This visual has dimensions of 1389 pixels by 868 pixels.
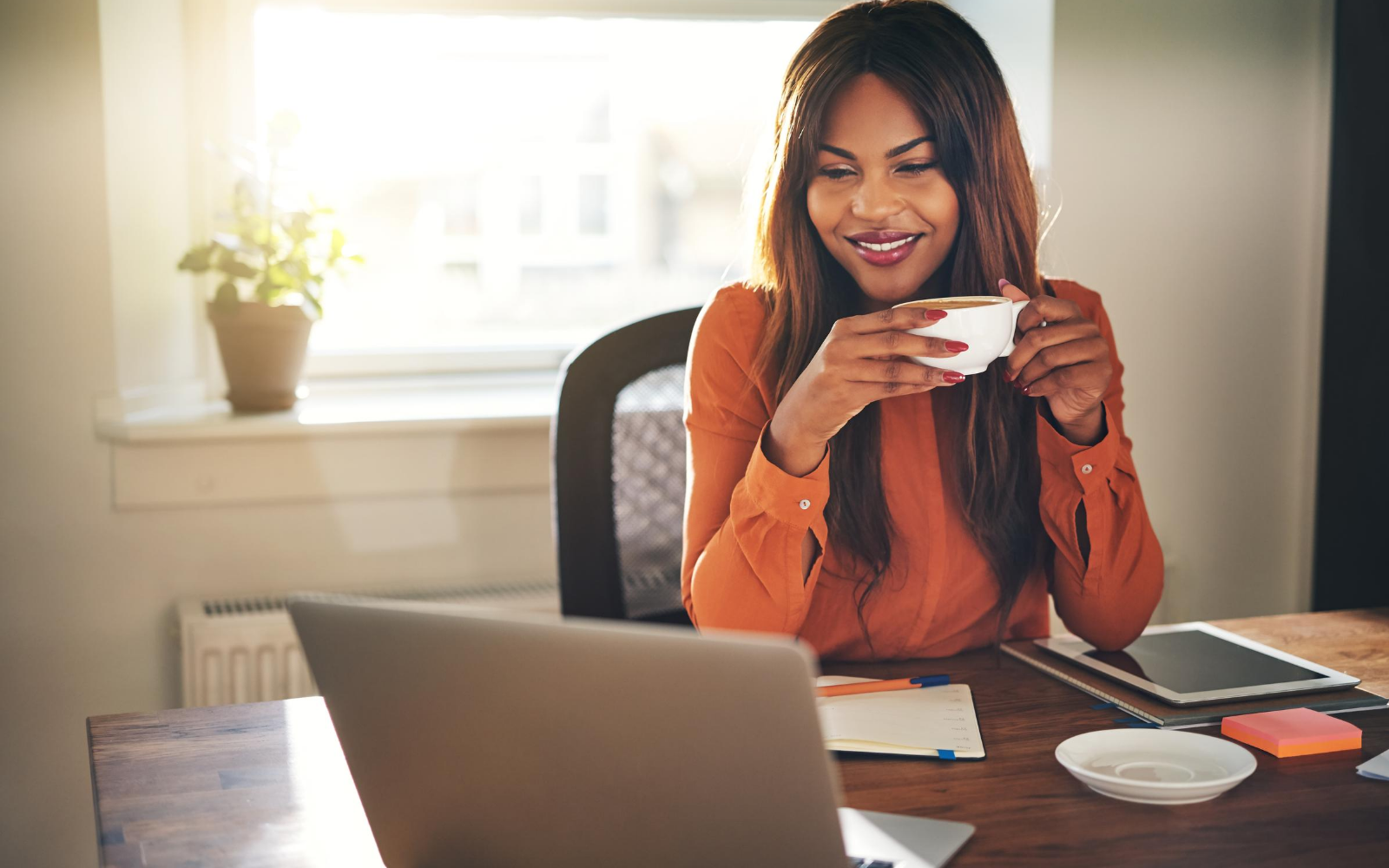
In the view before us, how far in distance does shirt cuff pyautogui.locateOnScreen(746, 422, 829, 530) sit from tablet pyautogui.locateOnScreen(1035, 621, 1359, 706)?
10.1 inches

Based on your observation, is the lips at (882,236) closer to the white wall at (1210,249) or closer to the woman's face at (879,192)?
the woman's face at (879,192)

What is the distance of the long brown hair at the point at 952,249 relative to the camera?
125 cm

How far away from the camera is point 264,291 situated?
195cm

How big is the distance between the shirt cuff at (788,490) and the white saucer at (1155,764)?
1.15ft

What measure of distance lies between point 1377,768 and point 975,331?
0.42m

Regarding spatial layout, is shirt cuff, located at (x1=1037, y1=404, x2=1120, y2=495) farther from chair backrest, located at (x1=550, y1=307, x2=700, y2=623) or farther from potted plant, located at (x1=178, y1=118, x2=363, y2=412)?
potted plant, located at (x1=178, y1=118, x2=363, y2=412)

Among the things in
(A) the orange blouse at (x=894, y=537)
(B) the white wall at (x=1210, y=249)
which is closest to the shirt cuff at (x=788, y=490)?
(A) the orange blouse at (x=894, y=537)

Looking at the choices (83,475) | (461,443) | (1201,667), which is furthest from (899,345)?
(83,475)

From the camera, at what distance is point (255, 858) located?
29.2 inches

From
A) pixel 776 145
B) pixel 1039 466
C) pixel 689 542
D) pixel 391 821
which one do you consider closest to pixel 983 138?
pixel 776 145

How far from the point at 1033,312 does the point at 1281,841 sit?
491 millimetres

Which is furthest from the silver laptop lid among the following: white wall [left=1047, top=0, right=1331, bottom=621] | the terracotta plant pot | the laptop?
white wall [left=1047, top=0, right=1331, bottom=621]

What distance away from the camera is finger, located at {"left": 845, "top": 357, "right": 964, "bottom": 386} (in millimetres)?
1011

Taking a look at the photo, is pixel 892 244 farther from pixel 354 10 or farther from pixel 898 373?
pixel 354 10
